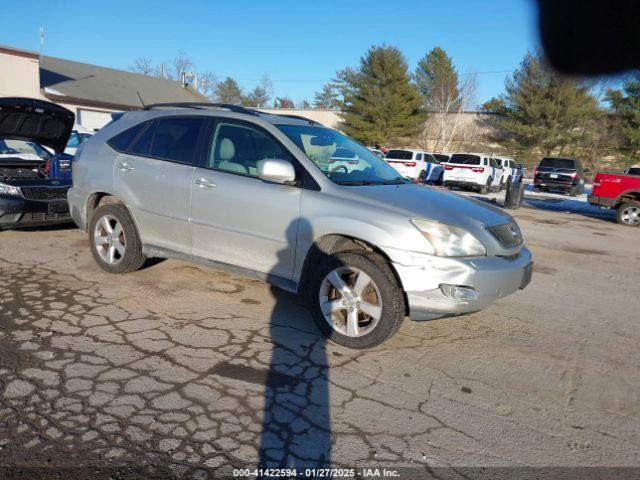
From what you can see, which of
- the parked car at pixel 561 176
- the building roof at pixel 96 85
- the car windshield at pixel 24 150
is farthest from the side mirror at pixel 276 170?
the building roof at pixel 96 85

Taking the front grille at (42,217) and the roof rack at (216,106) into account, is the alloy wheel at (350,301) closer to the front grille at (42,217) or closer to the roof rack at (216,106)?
the roof rack at (216,106)

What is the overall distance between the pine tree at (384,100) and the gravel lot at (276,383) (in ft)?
122

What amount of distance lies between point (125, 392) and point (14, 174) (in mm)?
5744

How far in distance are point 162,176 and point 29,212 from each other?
2961mm

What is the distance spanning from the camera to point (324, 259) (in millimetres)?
3842

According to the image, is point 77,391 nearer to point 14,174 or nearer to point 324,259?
point 324,259

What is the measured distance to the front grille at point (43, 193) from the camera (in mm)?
6547

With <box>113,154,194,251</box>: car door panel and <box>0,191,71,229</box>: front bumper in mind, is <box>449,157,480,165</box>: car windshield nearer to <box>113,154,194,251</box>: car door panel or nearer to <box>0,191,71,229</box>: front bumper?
<box>0,191,71,229</box>: front bumper

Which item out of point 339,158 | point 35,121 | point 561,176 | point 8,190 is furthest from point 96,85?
point 339,158

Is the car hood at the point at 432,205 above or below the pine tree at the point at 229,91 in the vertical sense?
below

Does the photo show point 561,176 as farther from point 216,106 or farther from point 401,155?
point 216,106

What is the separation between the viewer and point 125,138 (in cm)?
517

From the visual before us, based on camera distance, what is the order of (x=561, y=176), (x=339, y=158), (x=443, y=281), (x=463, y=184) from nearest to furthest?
(x=443, y=281), (x=339, y=158), (x=561, y=176), (x=463, y=184)

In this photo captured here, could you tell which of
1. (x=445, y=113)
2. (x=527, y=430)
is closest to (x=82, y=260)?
(x=527, y=430)
